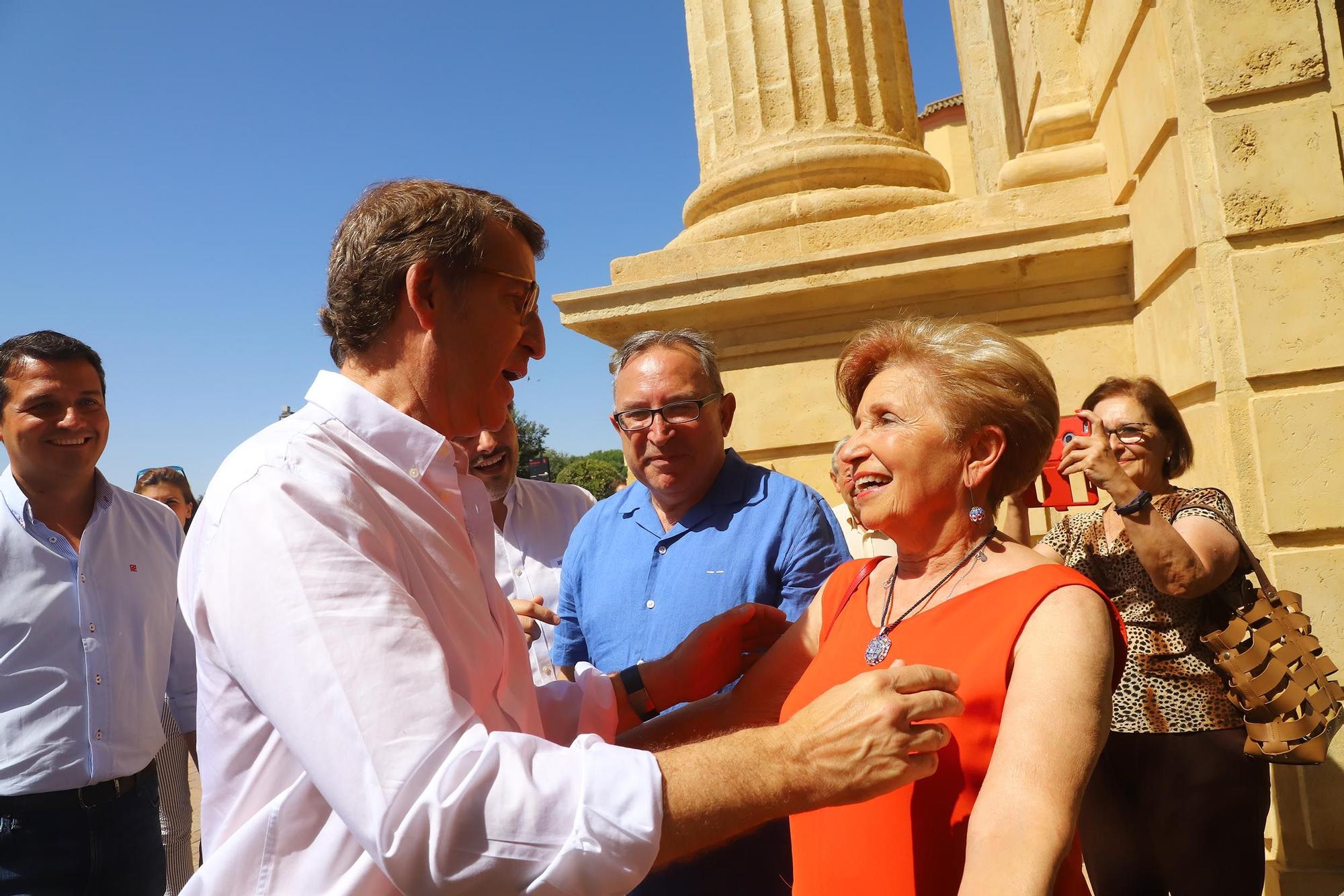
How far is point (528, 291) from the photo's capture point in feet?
5.69

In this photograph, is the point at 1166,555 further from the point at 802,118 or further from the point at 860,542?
the point at 802,118

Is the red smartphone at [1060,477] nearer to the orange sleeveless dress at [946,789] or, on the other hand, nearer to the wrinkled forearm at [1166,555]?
the wrinkled forearm at [1166,555]

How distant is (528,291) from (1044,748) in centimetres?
124

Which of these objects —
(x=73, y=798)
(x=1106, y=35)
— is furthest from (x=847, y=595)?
(x=1106, y=35)

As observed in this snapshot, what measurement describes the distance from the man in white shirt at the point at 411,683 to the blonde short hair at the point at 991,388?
27.4 inches

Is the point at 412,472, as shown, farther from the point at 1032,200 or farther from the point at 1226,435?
the point at 1032,200

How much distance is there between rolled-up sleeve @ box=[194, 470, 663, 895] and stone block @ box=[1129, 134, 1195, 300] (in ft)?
10.8

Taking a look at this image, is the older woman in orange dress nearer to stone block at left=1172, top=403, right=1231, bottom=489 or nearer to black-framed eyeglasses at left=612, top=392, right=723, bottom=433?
black-framed eyeglasses at left=612, top=392, right=723, bottom=433

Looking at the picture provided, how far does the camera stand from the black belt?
2.84 meters

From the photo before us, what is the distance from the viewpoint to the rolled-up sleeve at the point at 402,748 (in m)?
1.05

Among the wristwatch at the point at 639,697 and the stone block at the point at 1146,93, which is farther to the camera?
the stone block at the point at 1146,93

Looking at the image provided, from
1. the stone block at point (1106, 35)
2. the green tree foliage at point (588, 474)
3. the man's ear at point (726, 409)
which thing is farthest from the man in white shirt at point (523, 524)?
the green tree foliage at point (588, 474)

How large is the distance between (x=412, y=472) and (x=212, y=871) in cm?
66

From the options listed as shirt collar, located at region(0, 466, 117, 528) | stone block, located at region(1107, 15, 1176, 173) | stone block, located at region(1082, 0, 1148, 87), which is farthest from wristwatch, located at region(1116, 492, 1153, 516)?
shirt collar, located at region(0, 466, 117, 528)
